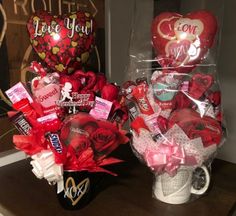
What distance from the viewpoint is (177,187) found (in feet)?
2.17

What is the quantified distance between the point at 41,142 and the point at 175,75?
1.04 feet

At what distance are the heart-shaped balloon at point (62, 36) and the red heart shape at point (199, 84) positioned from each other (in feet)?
0.84

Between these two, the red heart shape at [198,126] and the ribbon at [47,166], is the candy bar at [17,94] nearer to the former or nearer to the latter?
the ribbon at [47,166]

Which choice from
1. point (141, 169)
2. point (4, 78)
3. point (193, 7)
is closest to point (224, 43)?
point (193, 7)

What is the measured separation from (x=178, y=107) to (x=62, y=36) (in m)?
0.30

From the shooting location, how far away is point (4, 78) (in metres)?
0.84

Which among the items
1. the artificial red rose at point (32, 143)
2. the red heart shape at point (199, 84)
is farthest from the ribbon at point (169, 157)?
the artificial red rose at point (32, 143)

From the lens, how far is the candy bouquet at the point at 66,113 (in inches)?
23.8

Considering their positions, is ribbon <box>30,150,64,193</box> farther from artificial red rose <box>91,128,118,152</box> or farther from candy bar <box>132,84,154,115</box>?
candy bar <box>132,84,154,115</box>

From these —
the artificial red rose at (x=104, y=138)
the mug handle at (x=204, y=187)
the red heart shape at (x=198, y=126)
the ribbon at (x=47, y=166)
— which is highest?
the red heart shape at (x=198, y=126)

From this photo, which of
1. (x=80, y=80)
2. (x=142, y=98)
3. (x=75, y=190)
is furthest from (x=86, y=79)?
(x=75, y=190)

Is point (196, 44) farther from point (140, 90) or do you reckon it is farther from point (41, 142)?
point (41, 142)

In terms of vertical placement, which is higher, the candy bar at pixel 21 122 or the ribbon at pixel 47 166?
the candy bar at pixel 21 122

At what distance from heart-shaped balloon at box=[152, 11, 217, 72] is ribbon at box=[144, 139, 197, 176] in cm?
17
